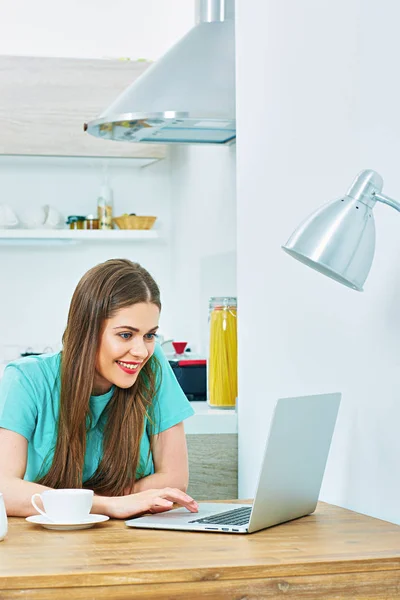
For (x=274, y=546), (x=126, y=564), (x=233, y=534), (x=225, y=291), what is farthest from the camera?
(x=225, y=291)

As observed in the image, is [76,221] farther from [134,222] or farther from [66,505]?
[66,505]

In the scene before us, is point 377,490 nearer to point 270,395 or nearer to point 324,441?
point 324,441

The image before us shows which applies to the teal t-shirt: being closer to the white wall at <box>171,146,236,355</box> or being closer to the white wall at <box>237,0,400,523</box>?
the white wall at <box>237,0,400,523</box>

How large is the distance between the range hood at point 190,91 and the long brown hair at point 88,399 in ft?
3.12

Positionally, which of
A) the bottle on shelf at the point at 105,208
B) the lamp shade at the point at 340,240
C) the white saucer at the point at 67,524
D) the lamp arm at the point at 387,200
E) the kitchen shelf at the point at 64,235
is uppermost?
the bottle on shelf at the point at 105,208

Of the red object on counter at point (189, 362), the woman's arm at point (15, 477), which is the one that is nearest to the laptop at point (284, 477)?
the woman's arm at point (15, 477)

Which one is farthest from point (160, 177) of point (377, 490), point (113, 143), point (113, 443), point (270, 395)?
point (377, 490)

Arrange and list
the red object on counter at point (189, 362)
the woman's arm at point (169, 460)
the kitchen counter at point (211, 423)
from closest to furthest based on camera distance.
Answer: the woman's arm at point (169, 460) < the kitchen counter at point (211, 423) < the red object on counter at point (189, 362)

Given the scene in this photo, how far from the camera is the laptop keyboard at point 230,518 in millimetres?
1626

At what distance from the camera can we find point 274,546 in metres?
1.45

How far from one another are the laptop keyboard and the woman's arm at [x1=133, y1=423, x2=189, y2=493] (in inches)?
12.1

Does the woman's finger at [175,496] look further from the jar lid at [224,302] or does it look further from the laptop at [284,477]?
the jar lid at [224,302]

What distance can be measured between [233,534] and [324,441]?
30 cm

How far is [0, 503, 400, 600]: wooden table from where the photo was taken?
4.09ft
